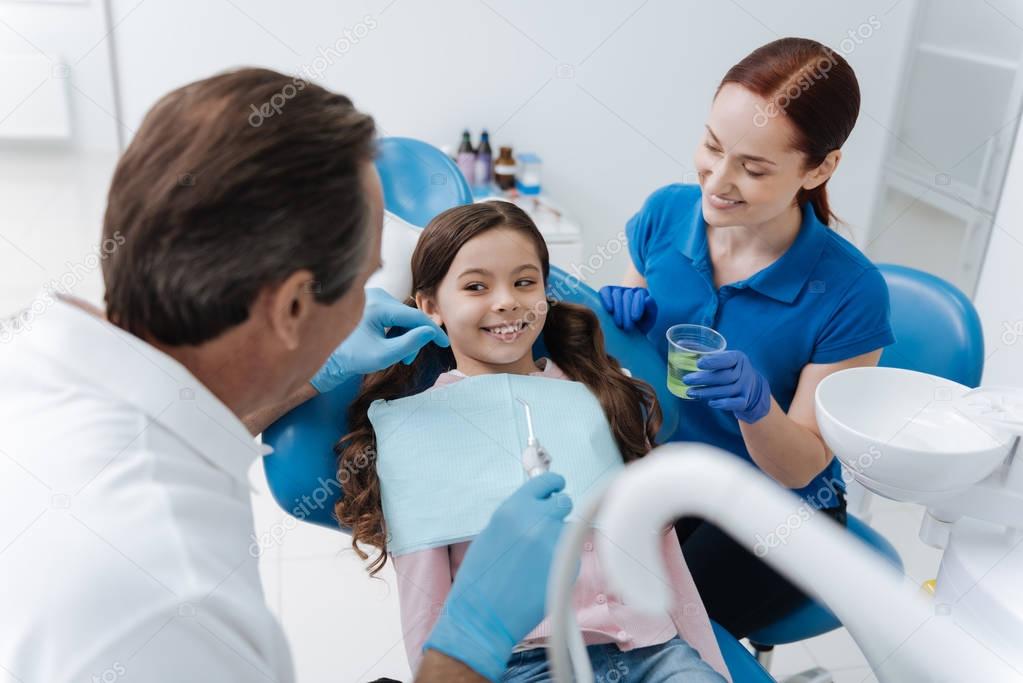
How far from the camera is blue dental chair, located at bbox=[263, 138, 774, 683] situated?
53.2 inches

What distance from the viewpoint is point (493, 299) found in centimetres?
150

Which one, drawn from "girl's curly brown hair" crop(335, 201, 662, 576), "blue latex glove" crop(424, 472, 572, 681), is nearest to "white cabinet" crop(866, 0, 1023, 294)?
"girl's curly brown hair" crop(335, 201, 662, 576)

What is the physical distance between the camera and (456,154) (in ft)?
10.1

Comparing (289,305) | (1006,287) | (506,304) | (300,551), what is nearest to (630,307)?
(506,304)

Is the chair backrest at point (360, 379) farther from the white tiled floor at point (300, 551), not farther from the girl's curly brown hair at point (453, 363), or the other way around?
the white tiled floor at point (300, 551)

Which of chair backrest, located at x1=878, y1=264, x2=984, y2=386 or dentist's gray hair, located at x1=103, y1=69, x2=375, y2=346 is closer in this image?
dentist's gray hair, located at x1=103, y1=69, x2=375, y2=346

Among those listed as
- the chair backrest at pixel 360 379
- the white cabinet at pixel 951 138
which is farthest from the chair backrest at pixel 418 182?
the white cabinet at pixel 951 138

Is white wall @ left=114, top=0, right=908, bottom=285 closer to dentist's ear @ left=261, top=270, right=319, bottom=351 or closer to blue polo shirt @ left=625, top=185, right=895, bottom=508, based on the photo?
blue polo shirt @ left=625, top=185, right=895, bottom=508

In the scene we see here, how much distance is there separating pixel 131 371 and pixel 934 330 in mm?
1405

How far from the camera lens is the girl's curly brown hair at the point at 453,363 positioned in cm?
142

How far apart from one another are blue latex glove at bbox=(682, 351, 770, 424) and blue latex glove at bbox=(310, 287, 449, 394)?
43 centimetres

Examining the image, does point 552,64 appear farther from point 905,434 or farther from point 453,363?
point 905,434

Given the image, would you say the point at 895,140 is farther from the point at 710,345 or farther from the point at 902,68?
the point at 710,345

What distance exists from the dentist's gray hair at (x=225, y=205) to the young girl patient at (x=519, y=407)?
23.0 inches
